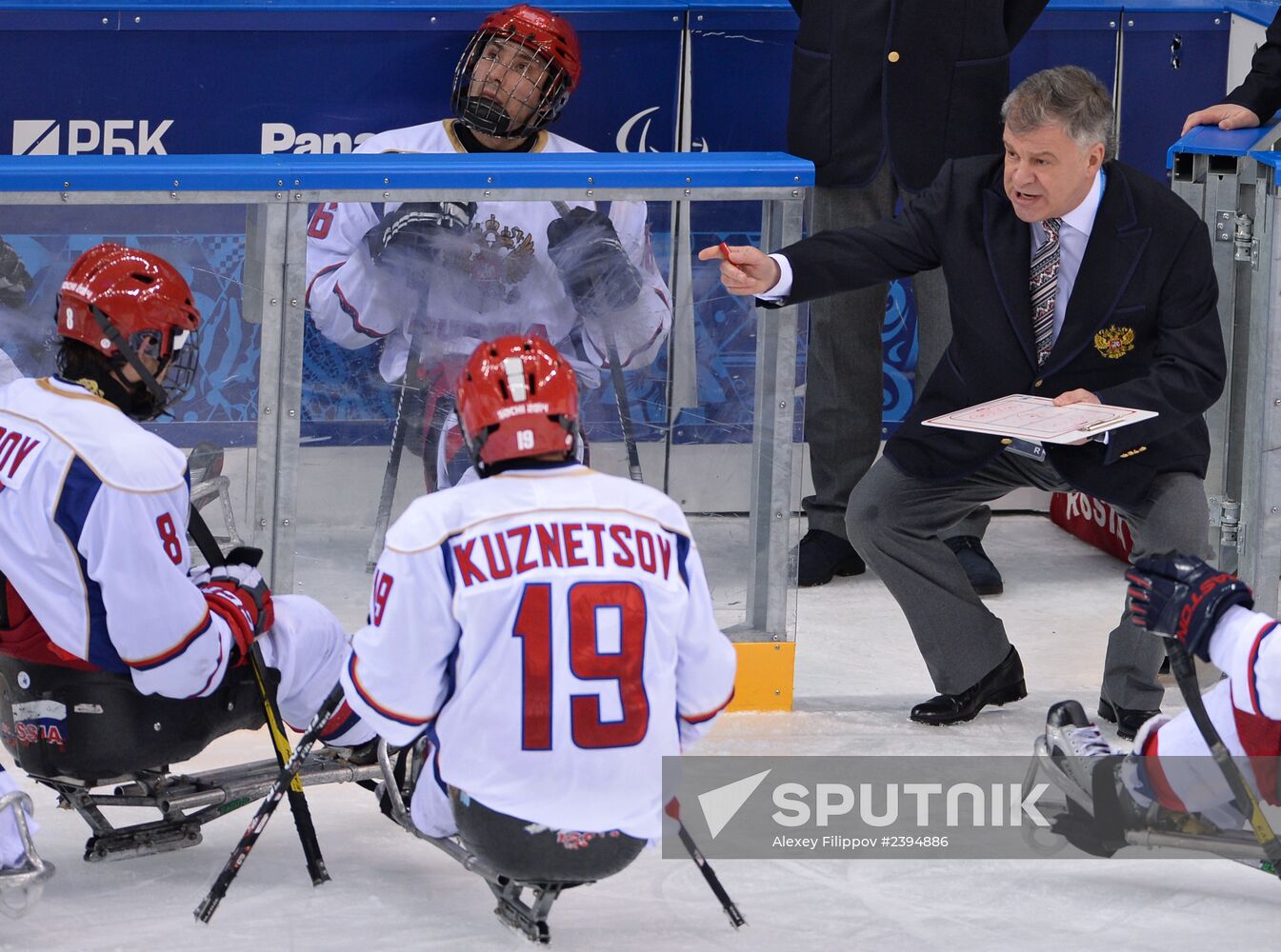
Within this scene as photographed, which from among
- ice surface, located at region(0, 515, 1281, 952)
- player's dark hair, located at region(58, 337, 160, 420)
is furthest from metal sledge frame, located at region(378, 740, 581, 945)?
player's dark hair, located at region(58, 337, 160, 420)

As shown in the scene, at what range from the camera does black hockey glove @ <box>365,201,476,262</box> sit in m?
4.62

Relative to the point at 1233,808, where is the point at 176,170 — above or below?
above

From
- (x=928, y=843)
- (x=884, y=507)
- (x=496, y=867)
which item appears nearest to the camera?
(x=496, y=867)

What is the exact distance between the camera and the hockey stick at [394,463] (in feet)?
15.5

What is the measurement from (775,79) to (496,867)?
3.55m

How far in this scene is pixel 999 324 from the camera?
4672mm

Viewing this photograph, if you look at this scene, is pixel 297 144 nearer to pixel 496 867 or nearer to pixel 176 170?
pixel 176 170

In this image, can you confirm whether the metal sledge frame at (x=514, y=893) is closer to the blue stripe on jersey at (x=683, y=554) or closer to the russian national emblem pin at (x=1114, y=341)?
the blue stripe on jersey at (x=683, y=554)

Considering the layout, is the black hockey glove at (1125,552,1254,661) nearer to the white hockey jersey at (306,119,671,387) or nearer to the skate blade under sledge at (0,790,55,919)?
the white hockey jersey at (306,119,671,387)


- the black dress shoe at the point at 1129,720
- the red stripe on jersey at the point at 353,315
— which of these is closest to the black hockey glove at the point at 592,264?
the red stripe on jersey at the point at 353,315

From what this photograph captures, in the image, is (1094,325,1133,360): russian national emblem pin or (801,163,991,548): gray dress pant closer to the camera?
(1094,325,1133,360): russian national emblem pin

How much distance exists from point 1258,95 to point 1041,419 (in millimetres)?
1234

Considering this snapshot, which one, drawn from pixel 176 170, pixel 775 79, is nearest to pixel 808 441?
pixel 775 79

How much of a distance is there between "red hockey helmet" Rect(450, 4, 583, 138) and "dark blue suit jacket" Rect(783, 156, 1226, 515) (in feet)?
3.42
